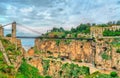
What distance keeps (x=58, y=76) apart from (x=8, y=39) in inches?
848

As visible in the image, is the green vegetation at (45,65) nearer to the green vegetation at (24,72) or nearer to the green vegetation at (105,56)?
the green vegetation at (105,56)


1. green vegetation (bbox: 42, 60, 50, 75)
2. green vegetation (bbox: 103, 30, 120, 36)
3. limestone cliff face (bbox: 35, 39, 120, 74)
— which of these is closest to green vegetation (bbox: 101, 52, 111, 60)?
limestone cliff face (bbox: 35, 39, 120, 74)

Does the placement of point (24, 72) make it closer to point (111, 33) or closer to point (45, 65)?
point (111, 33)

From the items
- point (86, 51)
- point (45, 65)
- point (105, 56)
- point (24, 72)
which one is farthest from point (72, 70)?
point (24, 72)

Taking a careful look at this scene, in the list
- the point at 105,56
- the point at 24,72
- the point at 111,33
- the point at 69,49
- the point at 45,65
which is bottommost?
the point at 45,65

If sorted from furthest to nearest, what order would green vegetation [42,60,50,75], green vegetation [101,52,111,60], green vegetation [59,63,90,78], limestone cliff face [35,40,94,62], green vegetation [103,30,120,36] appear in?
1. green vegetation [42,60,50,75]
2. limestone cliff face [35,40,94,62]
3. green vegetation [103,30,120,36]
4. green vegetation [59,63,90,78]
5. green vegetation [101,52,111,60]

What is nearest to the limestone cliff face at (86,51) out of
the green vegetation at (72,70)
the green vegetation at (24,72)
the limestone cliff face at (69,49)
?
the limestone cliff face at (69,49)

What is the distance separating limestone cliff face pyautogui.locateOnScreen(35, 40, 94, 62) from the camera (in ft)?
132

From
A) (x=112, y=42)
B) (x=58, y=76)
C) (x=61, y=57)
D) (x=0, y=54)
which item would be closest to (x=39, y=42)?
(x=61, y=57)

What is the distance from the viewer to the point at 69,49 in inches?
1735

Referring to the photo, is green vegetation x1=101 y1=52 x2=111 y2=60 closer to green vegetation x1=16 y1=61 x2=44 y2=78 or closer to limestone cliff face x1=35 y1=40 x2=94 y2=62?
limestone cliff face x1=35 y1=40 x2=94 y2=62

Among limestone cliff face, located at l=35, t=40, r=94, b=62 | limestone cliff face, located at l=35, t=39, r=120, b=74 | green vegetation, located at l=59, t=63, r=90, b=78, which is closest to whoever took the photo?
limestone cliff face, located at l=35, t=39, r=120, b=74

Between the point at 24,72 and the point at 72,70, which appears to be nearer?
the point at 24,72

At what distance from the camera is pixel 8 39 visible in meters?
19.5
